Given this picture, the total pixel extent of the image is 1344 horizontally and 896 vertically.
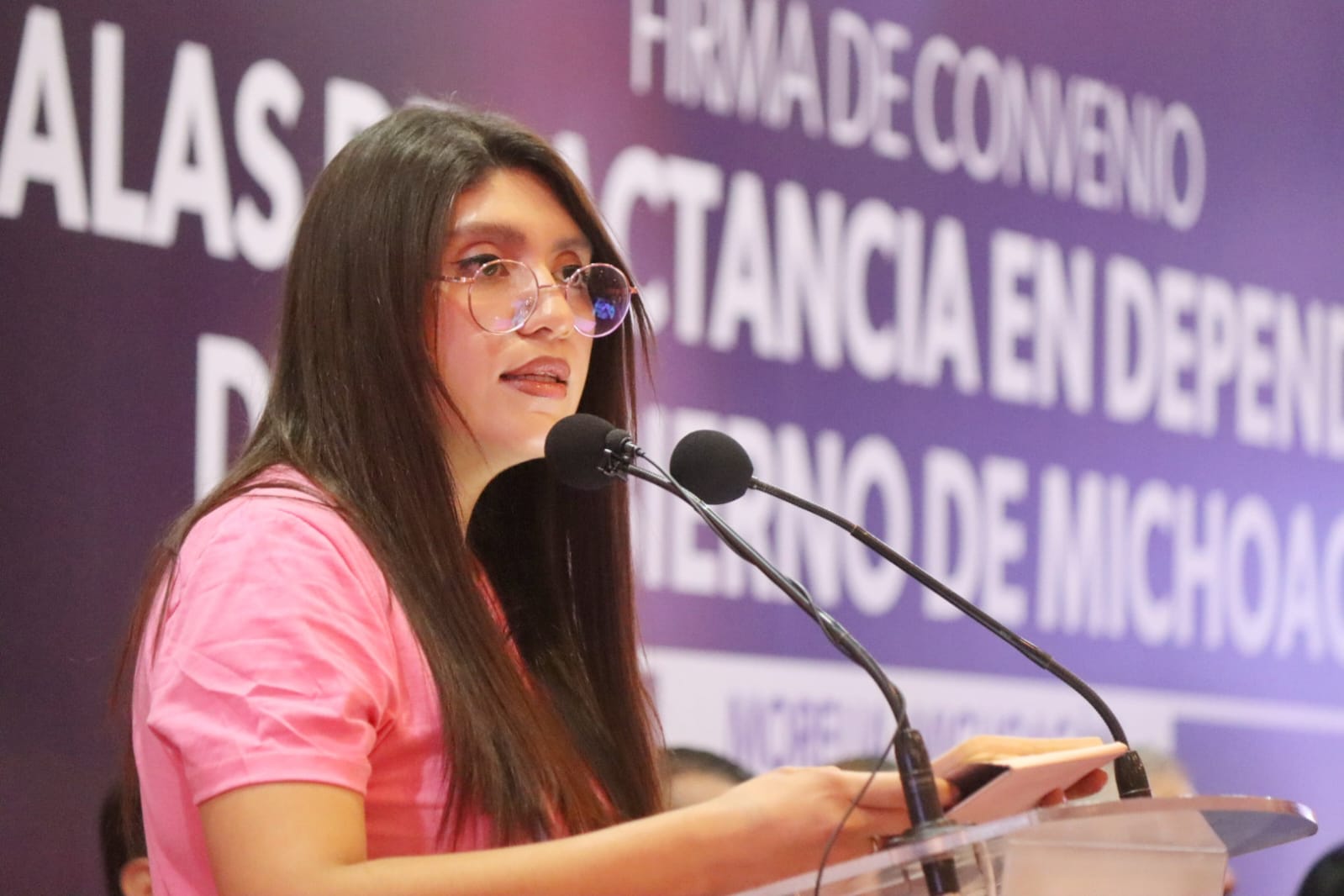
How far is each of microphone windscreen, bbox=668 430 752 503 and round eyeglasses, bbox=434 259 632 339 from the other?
0.69 feet

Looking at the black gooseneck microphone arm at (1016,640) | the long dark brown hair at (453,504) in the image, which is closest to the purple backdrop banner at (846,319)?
the long dark brown hair at (453,504)

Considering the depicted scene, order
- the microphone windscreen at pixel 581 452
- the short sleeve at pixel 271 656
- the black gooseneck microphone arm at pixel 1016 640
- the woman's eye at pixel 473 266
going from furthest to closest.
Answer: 1. the woman's eye at pixel 473 266
2. the microphone windscreen at pixel 581 452
3. the black gooseneck microphone arm at pixel 1016 640
4. the short sleeve at pixel 271 656

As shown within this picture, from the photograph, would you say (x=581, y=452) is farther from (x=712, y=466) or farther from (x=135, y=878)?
(x=135, y=878)

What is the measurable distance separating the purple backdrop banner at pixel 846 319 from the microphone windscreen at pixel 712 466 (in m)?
1.16

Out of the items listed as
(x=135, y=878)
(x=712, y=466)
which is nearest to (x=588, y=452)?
(x=712, y=466)

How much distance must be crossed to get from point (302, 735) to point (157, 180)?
1.51 meters

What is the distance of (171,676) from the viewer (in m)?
1.58

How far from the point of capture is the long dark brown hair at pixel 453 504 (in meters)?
1.75

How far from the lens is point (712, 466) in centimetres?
187

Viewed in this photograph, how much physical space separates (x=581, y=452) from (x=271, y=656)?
40 cm

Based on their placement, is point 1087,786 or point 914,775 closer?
point 914,775

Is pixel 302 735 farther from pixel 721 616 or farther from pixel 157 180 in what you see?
pixel 721 616

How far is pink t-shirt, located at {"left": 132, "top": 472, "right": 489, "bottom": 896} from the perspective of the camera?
4.99 ft

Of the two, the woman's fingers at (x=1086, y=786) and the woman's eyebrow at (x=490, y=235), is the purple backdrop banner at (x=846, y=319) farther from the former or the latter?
the woman's fingers at (x=1086, y=786)
